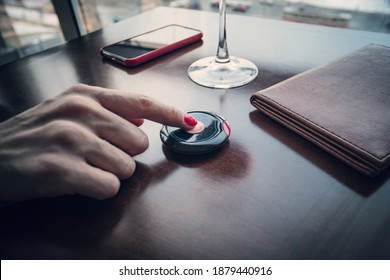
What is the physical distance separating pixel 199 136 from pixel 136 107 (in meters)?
0.09

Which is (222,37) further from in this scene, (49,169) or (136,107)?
(49,169)

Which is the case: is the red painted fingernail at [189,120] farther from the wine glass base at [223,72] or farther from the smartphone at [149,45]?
the smartphone at [149,45]

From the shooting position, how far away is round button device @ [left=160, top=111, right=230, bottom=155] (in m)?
0.35

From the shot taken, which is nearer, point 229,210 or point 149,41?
point 229,210

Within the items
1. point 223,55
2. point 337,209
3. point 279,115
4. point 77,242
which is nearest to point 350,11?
point 223,55

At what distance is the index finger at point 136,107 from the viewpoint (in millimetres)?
361

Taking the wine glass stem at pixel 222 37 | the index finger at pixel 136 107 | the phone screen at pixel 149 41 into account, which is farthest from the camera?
the phone screen at pixel 149 41

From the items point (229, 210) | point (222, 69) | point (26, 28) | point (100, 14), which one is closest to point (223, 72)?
point (222, 69)

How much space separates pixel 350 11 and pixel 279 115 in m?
1.41

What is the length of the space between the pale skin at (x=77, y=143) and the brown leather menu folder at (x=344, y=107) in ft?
0.45

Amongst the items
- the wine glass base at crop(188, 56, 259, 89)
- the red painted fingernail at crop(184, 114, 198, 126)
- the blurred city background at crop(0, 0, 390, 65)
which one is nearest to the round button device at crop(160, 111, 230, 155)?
the red painted fingernail at crop(184, 114, 198, 126)

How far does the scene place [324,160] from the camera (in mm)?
341

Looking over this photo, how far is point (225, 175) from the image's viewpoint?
33 cm

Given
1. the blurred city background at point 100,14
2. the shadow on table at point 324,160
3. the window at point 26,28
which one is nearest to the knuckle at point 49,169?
the shadow on table at point 324,160
